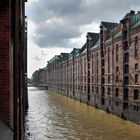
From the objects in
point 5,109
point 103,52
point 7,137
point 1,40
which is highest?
point 103,52

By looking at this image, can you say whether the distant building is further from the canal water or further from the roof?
the canal water

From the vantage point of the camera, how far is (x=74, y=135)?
85.3ft

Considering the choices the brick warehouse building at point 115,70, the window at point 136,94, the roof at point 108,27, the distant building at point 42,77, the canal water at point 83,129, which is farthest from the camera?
the distant building at point 42,77

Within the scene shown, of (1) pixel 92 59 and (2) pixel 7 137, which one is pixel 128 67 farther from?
(2) pixel 7 137

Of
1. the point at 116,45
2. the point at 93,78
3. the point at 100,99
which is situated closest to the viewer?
the point at 116,45

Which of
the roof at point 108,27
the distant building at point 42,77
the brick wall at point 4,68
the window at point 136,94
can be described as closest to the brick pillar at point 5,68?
the brick wall at point 4,68

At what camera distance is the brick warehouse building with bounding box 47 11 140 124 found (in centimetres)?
3334

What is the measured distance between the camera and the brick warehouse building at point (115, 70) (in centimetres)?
3334

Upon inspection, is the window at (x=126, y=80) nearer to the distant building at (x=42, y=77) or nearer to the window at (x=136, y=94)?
the window at (x=136, y=94)

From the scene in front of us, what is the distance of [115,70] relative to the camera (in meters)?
40.1

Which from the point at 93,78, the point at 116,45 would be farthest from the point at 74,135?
the point at 93,78

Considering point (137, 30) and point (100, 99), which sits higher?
point (137, 30)

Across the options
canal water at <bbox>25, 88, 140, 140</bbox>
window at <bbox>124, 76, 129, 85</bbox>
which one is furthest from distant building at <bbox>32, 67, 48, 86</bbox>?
canal water at <bbox>25, 88, 140, 140</bbox>

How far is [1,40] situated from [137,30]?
2978 cm
